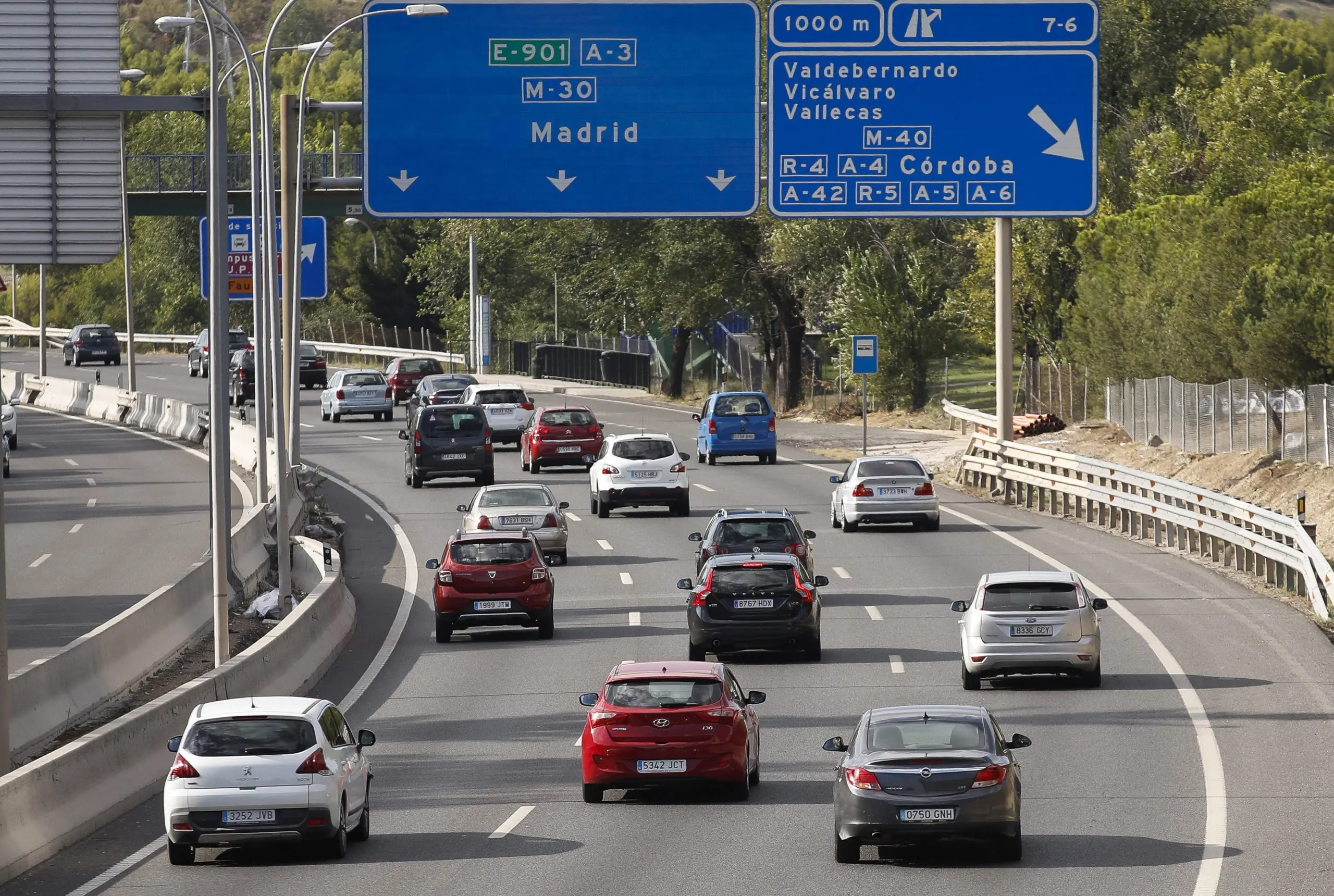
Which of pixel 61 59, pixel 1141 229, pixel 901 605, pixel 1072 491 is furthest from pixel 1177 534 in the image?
pixel 61 59

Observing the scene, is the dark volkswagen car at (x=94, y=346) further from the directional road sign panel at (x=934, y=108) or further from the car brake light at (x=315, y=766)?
the car brake light at (x=315, y=766)

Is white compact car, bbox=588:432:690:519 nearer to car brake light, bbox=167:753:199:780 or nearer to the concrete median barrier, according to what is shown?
the concrete median barrier

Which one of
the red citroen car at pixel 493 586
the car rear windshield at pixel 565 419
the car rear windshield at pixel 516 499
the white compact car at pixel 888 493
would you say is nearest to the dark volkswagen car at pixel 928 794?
the red citroen car at pixel 493 586

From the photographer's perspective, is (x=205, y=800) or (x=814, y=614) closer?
(x=205, y=800)

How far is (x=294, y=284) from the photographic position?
43.0 m

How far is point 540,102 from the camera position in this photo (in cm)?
2594

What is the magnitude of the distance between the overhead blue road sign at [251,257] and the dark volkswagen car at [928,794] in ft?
64.5

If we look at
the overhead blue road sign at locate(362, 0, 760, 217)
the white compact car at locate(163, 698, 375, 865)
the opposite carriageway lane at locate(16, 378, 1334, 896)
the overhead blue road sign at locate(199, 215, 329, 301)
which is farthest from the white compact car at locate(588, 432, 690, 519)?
the white compact car at locate(163, 698, 375, 865)

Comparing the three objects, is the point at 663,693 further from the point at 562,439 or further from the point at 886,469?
the point at 562,439

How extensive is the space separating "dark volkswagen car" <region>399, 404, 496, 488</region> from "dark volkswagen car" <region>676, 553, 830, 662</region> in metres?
21.4

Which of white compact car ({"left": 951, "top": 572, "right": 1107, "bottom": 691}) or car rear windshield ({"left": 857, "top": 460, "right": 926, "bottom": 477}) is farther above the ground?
car rear windshield ({"left": 857, "top": 460, "right": 926, "bottom": 477})

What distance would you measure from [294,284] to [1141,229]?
23970mm

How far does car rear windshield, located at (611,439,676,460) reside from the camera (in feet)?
142

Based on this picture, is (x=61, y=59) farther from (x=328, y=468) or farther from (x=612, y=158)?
(x=328, y=468)
